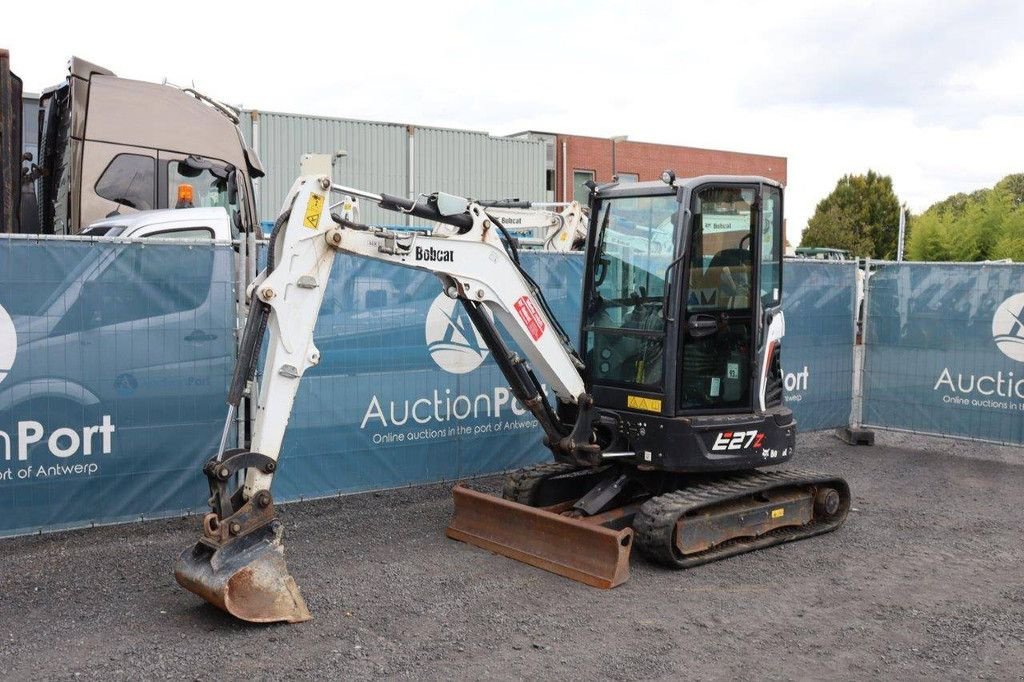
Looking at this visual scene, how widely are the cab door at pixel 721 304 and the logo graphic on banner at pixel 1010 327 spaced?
4973 millimetres

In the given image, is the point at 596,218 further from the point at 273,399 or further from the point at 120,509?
the point at 120,509

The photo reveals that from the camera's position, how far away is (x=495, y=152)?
106ft

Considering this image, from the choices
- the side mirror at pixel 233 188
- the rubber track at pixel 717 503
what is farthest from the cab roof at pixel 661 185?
the side mirror at pixel 233 188

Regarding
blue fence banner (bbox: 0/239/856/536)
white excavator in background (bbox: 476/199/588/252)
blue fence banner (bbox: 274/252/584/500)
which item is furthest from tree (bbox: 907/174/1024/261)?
blue fence banner (bbox: 0/239/856/536)

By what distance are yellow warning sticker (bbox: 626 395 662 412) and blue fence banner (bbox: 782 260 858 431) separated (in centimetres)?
467

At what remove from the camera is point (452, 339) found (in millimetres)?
9211

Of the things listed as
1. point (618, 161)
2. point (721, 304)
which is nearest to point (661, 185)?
point (721, 304)

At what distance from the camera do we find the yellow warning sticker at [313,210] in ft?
19.1

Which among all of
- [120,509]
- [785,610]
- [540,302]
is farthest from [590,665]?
[120,509]

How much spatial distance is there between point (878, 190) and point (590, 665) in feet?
166

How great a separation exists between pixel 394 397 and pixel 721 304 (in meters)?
3.13

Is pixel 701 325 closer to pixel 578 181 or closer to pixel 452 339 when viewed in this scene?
pixel 452 339

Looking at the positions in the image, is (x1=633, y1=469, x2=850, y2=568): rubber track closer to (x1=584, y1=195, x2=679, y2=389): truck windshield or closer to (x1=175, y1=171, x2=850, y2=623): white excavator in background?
(x1=175, y1=171, x2=850, y2=623): white excavator in background

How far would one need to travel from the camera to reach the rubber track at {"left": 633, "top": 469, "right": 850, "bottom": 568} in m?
6.74
